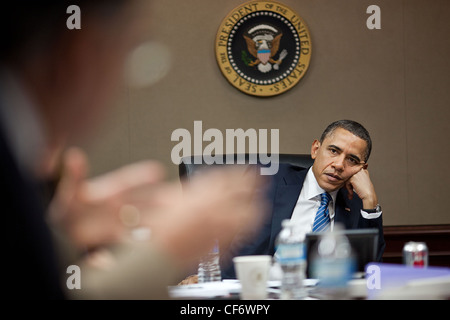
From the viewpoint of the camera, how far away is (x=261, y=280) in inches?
51.9

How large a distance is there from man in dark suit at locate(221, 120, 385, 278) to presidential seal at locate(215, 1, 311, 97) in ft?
3.51

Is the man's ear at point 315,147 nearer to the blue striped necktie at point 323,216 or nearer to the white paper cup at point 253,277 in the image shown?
the blue striped necktie at point 323,216

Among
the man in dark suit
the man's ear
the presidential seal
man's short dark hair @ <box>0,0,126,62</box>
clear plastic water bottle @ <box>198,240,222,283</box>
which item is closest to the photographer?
man's short dark hair @ <box>0,0,126,62</box>

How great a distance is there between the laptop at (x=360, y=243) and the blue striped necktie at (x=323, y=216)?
37.8 inches

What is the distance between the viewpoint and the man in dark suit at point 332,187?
2584 mm

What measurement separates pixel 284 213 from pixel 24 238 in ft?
6.80

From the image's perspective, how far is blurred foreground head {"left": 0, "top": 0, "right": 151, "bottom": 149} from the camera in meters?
0.53

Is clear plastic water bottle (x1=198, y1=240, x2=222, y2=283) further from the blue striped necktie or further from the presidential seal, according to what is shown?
the presidential seal

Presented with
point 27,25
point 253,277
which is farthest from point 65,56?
point 253,277

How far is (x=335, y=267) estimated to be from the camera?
1.26 metres

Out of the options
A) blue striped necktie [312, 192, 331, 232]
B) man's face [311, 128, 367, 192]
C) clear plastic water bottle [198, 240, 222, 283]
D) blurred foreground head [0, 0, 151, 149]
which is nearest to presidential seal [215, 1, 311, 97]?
man's face [311, 128, 367, 192]

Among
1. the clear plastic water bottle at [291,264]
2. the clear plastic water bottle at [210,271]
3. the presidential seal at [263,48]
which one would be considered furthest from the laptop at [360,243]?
the presidential seal at [263,48]

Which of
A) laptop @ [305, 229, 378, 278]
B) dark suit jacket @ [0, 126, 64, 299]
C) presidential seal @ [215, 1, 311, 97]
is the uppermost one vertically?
presidential seal @ [215, 1, 311, 97]

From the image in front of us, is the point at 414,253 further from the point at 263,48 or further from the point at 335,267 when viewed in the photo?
the point at 263,48
